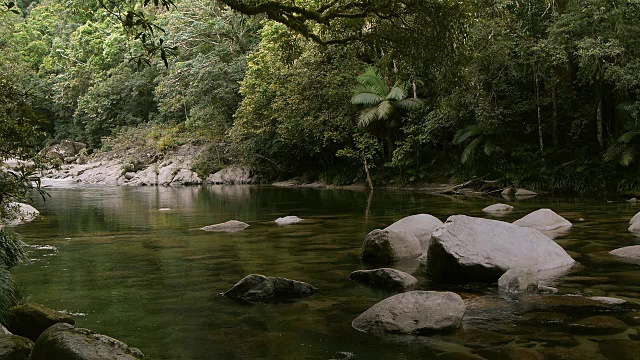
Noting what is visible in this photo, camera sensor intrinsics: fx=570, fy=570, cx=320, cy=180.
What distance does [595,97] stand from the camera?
18578 mm

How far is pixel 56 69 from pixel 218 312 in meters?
51.8

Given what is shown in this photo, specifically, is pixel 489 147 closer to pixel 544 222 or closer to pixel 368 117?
pixel 368 117

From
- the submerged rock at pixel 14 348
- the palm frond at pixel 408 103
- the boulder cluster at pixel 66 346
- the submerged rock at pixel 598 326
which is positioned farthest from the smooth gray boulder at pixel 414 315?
the palm frond at pixel 408 103

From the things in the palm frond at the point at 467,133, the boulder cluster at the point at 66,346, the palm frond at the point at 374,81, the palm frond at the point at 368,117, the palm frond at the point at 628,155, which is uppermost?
the palm frond at the point at 374,81

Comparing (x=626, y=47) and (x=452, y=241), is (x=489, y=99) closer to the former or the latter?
(x=626, y=47)

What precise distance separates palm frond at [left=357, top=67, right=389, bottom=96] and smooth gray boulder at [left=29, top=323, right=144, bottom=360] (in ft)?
68.2

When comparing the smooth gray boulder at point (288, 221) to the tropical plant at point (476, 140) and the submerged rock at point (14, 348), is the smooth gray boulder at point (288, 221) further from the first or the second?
the tropical plant at point (476, 140)

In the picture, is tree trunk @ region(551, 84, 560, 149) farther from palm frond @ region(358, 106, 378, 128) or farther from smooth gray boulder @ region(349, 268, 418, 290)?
smooth gray boulder @ region(349, 268, 418, 290)

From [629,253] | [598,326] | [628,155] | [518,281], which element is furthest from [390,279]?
[628,155]

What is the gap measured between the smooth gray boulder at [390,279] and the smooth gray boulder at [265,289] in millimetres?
742

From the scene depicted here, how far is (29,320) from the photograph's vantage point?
15.4 ft

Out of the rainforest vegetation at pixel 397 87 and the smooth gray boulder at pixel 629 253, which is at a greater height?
the rainforest vegetation at pixel 397 87

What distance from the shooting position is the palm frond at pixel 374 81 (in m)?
23.8

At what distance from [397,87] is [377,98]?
36.6 inches
